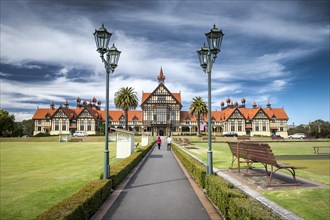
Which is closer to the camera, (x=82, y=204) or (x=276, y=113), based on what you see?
(x=82, y=204)

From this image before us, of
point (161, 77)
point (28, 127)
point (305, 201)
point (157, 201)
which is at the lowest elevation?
point (157, 201)

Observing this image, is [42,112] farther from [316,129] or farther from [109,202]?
[316,129]

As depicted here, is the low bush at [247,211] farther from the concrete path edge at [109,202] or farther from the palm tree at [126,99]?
the palm tree at [126,99]

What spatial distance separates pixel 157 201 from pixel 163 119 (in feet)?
229

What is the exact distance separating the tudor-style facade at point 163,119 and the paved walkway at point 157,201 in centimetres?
6659

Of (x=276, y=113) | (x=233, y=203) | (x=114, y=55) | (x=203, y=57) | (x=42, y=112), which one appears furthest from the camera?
(x=42, y=112)

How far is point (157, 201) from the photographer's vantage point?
8.02 meters

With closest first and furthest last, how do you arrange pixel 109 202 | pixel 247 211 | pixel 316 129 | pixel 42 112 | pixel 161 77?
pixel 247 211, pixel 109 202, pixel 161 77, pixel 42 112, pixel 316 129

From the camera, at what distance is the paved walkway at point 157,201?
677 cm

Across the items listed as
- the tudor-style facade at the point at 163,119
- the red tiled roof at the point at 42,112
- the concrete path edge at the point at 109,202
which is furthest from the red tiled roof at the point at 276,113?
the concrete path edge at the point at 109,202

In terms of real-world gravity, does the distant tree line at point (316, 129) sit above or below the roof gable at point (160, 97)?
below

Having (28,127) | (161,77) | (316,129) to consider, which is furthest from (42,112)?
(316,129)

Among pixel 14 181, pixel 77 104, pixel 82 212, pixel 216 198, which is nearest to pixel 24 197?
pixel 14 181

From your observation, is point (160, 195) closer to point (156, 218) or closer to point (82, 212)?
point (156, 218)
